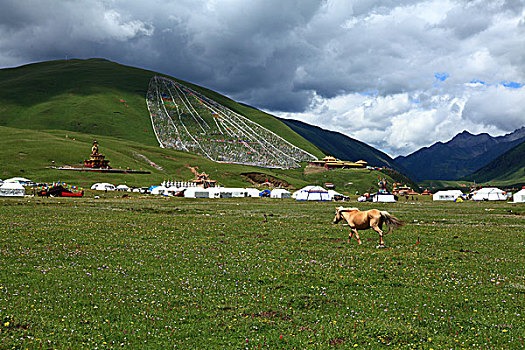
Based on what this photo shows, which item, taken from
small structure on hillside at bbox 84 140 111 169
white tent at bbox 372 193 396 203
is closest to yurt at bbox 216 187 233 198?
white tent at bbox 372 193 396 203

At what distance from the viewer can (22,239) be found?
25781 mm

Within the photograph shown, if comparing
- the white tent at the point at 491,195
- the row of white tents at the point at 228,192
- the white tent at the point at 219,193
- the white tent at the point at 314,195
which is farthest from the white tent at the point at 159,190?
the white tent at the point at 491,195

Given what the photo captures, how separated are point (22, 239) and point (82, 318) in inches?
673

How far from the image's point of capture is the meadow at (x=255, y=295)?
1116 centimetres

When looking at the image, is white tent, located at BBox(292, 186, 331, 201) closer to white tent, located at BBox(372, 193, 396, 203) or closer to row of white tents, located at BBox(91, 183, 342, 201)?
row of white tents, located at BBox(91, 183, 342, 201)

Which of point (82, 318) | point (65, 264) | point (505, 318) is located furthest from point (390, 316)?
point (65, 264)

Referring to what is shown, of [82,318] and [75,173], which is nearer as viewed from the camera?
[82,318]

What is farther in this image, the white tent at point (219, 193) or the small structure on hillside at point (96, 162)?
the small structure on hillside at point (96, 162)

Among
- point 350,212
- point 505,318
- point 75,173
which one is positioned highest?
point 75,173

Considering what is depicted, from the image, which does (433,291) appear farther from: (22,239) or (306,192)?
(306,192)

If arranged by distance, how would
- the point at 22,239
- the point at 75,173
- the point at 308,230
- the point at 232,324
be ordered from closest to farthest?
1. the point at 232,324
2. the point at 22,239
3. the point at 308,230
4. the point at 75,173

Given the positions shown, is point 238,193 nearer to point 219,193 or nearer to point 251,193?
point 251,193

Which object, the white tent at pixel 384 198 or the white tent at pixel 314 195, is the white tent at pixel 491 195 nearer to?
the white tent at pixel 384 198

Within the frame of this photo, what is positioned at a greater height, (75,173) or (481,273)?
(75,173)
